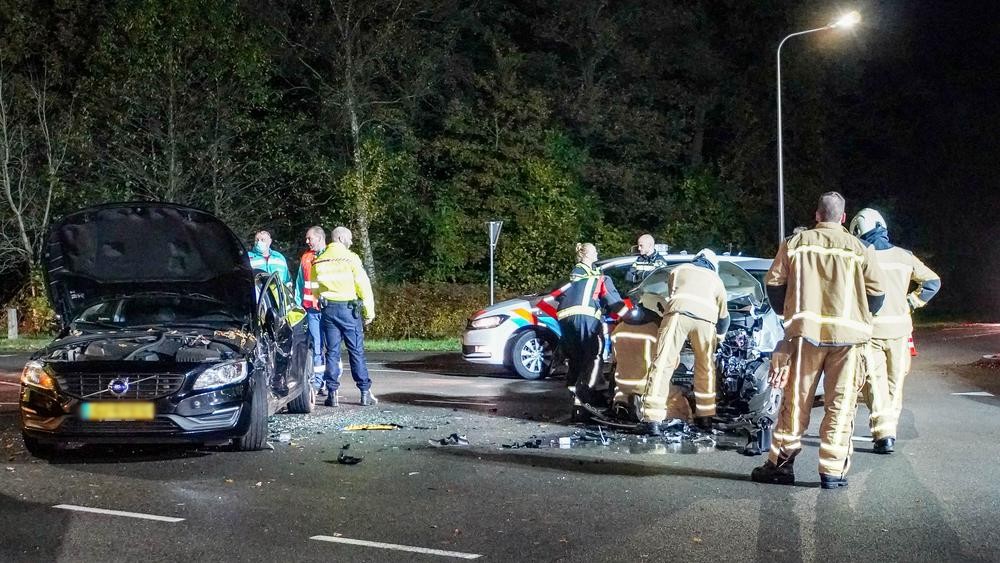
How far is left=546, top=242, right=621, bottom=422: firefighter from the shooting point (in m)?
11.5

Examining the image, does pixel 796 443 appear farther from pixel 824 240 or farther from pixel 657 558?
pixel 657 558

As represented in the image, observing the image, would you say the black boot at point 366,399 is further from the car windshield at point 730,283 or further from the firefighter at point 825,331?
the firefighter at point 825,331

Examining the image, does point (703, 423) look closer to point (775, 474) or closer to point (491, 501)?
point (775, 474)

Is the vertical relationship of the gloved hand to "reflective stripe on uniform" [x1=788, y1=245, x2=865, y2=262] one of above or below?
below

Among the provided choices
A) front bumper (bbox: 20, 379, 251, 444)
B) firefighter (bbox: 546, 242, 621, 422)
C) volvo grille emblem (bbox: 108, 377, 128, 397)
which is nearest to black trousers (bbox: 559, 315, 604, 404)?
firefighter (bbox: 546, 242, 621, 422)

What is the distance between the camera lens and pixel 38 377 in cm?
896

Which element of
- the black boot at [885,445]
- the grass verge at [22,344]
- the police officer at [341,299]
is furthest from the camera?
the grass verge at [22,344]

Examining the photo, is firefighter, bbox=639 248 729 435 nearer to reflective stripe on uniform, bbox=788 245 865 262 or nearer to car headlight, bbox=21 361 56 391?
reflective stripe on uniform, bbox=788 245 865 262

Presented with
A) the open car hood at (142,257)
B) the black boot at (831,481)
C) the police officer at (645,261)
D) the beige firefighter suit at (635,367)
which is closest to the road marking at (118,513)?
the open car hood at (142,257)

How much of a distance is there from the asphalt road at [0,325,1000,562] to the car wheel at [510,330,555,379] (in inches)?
172

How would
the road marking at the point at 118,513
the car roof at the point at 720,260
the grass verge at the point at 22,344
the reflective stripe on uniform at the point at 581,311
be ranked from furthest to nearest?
the grass verge at the point at 22,344
the car roof at the point at 720,260
the reflective stripe on uniform at the point at 581,311
the road marking at the point at 118,513

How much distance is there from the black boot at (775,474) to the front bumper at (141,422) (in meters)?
4.00

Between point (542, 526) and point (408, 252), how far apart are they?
27588 millimetres

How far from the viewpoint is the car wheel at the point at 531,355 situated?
15.7 meters
